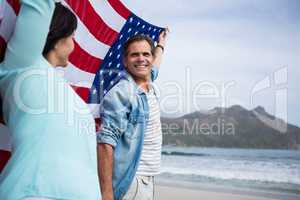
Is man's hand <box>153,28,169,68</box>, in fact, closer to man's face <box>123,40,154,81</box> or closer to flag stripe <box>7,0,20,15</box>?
man's face <box>123,40,154,81</box>

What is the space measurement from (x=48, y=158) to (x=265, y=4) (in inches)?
153

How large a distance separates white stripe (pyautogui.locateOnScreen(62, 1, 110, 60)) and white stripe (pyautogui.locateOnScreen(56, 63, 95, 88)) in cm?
7

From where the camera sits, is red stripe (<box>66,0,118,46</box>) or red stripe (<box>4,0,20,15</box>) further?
red stripe (<box>66,0,118,46</box>)

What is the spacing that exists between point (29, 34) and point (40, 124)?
0.57 ft

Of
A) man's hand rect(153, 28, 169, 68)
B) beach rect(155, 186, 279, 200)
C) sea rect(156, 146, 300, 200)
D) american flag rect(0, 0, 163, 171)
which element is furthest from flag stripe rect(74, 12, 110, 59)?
sea rect(156, 146, 300, 200)

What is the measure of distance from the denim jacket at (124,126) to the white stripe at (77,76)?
72 millimetres

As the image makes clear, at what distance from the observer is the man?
1.37m

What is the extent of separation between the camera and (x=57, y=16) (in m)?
1.00

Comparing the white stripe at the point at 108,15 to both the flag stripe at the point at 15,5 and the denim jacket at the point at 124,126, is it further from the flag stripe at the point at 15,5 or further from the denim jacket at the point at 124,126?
the flag stripe at the point at 15,5

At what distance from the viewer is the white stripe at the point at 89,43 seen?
133 centimetres

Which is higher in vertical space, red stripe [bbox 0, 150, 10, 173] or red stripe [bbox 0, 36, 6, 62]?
red stripe [bbox 0, 36, 6, 62]

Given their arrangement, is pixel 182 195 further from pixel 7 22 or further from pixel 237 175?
pixel 237 175

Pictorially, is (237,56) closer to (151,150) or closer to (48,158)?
(151,150)

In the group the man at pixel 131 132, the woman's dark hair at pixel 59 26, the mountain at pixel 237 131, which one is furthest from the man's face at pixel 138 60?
the woman's dark hair at pixel 59 26
